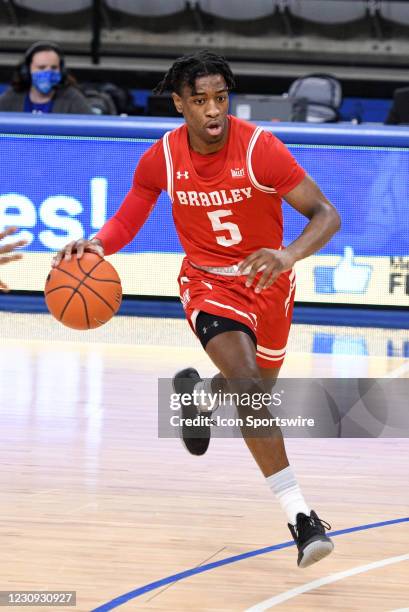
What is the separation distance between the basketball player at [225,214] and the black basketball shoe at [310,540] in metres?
0.26

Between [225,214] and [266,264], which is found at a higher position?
[225,214]

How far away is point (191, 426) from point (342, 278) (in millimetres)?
4216

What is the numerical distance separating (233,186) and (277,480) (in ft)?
3.83

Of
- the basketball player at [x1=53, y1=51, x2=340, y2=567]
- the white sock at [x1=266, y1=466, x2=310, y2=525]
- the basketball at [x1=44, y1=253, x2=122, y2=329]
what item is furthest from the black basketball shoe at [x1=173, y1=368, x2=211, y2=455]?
the white sock at [x1=266, y1=466, x2=310, y2=525]

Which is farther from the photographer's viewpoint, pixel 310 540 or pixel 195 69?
pixel 195 69

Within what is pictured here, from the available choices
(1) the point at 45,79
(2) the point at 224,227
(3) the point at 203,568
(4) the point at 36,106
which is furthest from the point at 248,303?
(4) the point at 36,106

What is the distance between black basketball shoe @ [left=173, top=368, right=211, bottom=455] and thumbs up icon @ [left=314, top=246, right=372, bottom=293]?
4093 mm

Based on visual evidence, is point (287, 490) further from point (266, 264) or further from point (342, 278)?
point (342, 278)

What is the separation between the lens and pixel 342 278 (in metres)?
9.27

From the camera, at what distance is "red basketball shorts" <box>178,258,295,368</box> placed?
457 centimetres

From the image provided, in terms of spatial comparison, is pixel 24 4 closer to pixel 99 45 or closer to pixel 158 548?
pixel 99 45

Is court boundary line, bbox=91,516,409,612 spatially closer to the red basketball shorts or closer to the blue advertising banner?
the red basketball shorts

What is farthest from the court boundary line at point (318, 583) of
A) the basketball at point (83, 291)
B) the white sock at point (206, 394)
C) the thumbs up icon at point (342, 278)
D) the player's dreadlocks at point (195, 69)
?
the thumbs up icon at point (342, 278)

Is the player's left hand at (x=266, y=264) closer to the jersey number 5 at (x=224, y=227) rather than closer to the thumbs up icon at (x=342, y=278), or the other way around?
the jersey number 5 at (x=224, y=227)
